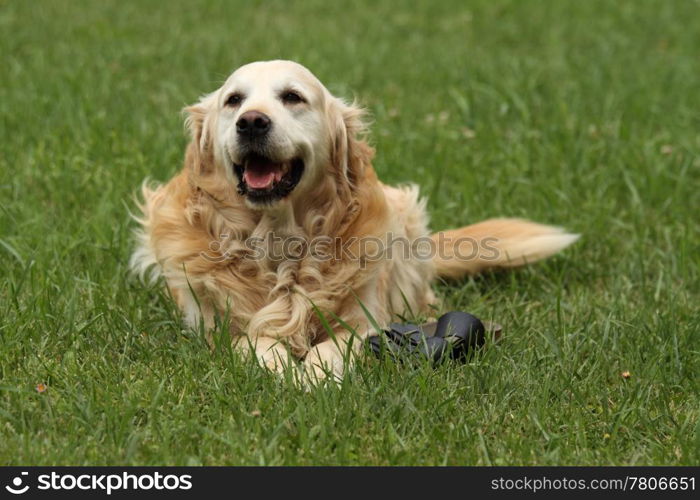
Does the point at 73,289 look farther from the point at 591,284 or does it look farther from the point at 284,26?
the point at 284,26

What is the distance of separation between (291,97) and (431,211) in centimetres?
150

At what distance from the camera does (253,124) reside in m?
3.30

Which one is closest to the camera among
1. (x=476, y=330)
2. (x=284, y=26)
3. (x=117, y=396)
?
(x=117, y=396)

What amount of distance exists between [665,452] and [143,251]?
84.2 inches

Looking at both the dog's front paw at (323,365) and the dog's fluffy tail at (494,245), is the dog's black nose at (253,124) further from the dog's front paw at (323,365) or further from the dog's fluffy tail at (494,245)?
the dog's fluffy tail at (494,245)

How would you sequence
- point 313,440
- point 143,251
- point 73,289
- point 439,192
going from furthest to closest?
point 439,192 < point 143,251 < point 73,289 < point 313,440

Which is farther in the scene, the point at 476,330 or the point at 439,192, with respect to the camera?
the point at 439,192

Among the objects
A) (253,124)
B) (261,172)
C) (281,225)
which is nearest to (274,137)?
(253,124)
